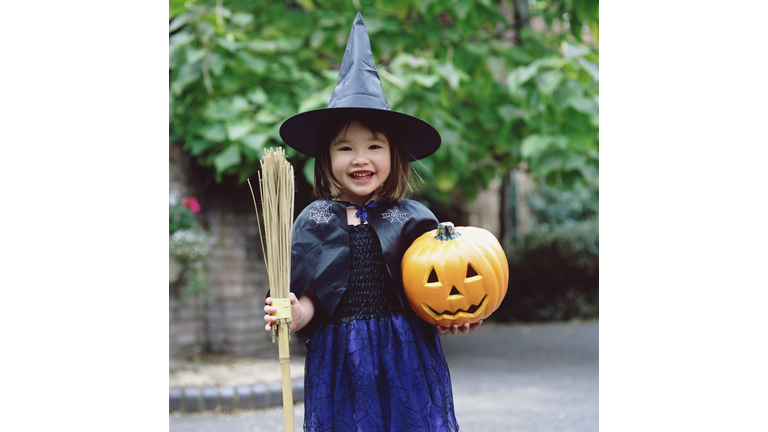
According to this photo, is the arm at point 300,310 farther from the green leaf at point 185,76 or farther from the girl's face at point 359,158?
the green leaf at point 185,76

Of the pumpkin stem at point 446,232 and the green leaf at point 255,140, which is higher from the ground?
the green leaf at point 255,140

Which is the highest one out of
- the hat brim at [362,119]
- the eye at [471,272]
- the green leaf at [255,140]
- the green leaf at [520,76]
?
the green leaf at [520,76]

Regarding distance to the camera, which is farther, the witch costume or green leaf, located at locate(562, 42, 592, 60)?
green leaf, located at locate(562, 42, 592, 60)

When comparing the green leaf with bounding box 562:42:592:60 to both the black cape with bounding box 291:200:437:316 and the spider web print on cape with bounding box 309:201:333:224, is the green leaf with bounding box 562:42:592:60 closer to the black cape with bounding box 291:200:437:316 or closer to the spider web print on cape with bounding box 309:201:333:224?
the black cape with bounding box 291:200:437:316

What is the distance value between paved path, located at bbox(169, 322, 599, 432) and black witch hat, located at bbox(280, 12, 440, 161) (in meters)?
→ 2.73

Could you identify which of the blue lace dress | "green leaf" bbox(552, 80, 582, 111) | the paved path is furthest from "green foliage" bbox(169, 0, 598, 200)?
the blue lace dress

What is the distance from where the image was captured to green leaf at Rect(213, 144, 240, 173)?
180 inches

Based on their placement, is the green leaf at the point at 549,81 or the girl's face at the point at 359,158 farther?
the green leaf at the point at 549,81

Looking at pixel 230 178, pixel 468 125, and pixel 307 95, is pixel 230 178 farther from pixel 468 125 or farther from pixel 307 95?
pixel 468 125

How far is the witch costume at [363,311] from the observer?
2094 mm

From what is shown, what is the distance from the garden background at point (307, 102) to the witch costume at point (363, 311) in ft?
7.46

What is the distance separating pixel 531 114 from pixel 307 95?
1792 mm

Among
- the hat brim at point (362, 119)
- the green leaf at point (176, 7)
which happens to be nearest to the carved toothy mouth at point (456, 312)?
the hat brim at point (362, 119)

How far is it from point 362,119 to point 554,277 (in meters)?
8.68
